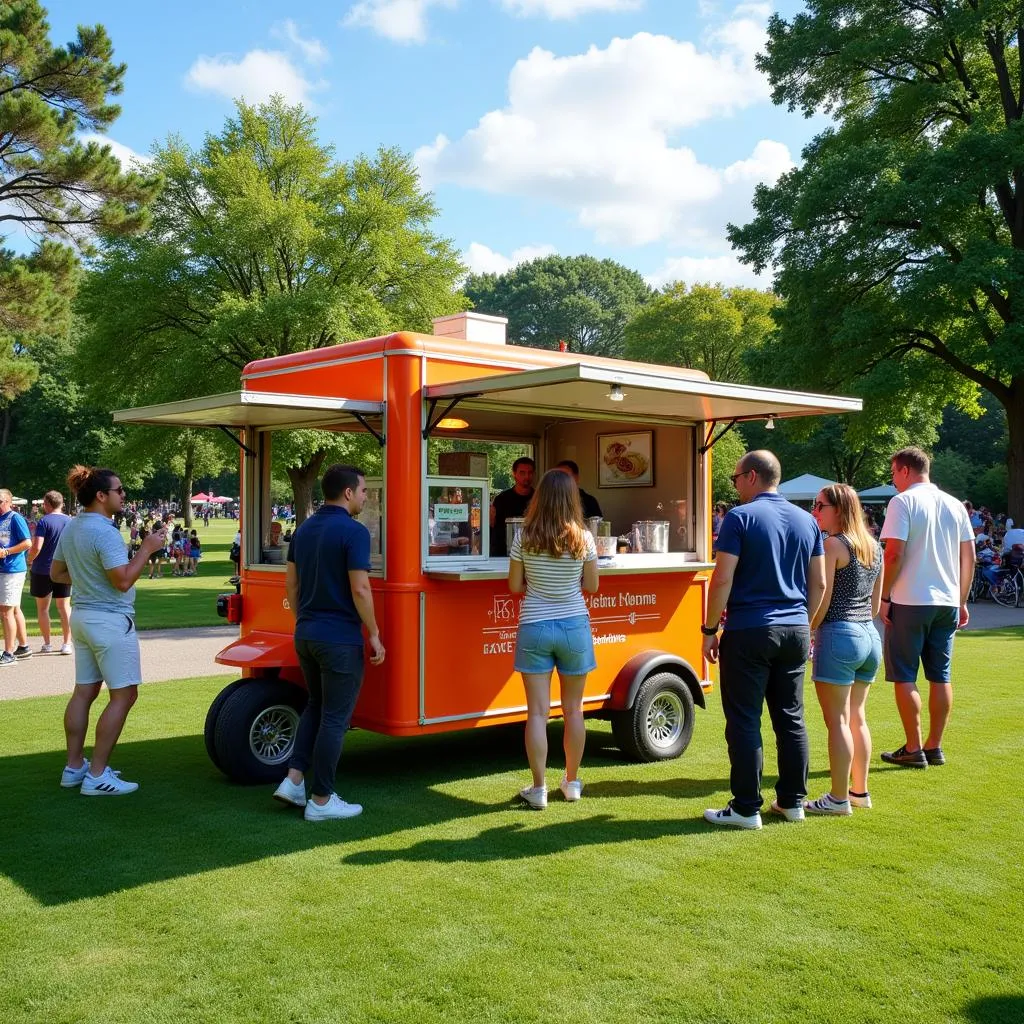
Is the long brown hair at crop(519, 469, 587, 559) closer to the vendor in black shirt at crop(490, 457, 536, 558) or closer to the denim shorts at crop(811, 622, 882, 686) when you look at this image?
the denim shorts at crop(811, 622, 882, 686)

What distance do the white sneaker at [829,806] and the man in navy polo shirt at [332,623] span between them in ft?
8.37

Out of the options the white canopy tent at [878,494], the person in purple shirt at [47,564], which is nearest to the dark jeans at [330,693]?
the person in purple shirt at [47,564]

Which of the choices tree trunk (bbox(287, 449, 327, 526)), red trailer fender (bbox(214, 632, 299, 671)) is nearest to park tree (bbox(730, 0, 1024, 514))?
tree trunk (bbox(287, 449, 327, 526))

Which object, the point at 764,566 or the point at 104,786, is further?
the point at 104,786

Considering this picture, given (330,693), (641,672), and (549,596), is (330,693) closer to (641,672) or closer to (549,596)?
(549,596)

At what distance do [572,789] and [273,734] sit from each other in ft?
6.21

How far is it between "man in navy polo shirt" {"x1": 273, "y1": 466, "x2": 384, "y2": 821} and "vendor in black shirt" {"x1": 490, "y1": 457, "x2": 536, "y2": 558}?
2.47 metres

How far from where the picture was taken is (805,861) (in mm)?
5023

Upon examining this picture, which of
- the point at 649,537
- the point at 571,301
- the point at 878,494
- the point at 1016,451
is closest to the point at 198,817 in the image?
the point at 649,537

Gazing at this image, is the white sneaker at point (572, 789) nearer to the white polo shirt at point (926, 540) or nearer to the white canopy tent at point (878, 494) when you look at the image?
the white polo shirt at point (926, 540)

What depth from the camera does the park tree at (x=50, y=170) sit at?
22.8m

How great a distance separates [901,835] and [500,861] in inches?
82.6

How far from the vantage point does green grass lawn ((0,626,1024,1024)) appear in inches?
142

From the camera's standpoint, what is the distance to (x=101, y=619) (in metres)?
6.10
